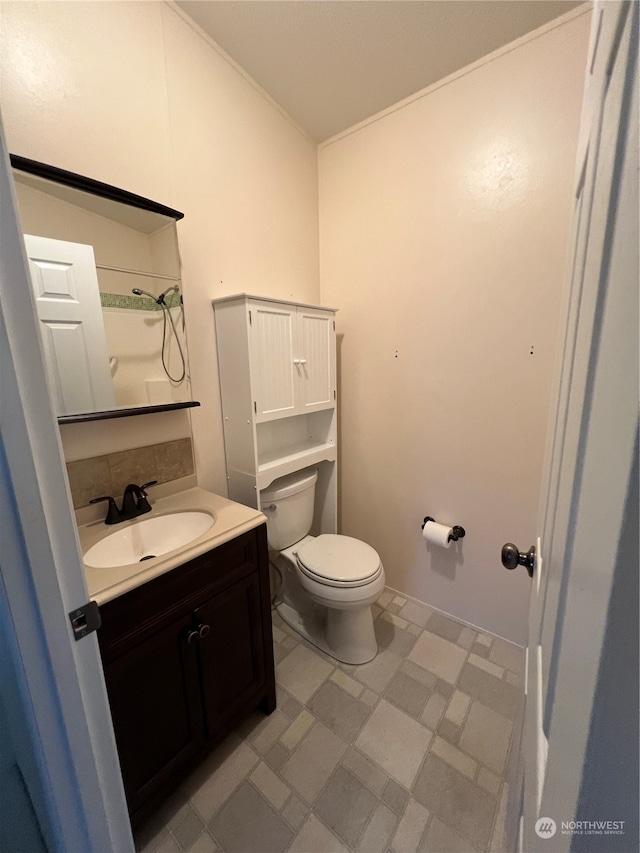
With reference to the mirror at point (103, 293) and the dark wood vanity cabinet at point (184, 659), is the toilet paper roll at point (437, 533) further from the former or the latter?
the mirror at point (103, 293)

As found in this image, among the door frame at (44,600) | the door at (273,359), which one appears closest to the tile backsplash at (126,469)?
the door at (273,359)

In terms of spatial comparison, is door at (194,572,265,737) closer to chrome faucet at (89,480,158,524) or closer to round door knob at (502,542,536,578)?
chrome faucet at (89,480,158,524)

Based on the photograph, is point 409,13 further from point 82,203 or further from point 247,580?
point 247,580

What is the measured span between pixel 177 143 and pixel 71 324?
2.74 ft

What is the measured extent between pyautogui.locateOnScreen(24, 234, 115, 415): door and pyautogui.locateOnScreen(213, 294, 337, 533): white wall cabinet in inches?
18.5

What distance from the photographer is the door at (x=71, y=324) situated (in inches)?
40.4

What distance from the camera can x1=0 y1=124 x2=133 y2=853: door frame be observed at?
455 mm

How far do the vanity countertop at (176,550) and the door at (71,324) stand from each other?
42 centimetres

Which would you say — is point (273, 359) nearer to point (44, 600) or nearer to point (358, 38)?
point (44, 600)

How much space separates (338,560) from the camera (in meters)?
1.57

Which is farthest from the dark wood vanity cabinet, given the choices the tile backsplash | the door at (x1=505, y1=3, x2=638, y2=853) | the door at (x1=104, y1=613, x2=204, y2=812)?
the door at (x1=505, y1=3, x2=638, y2=853)

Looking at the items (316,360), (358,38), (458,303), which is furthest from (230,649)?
(358,38)

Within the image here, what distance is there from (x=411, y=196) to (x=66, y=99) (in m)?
1.36

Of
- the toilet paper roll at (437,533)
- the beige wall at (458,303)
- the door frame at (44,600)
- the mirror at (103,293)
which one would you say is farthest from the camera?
the toilet paper roll at (437,533)
